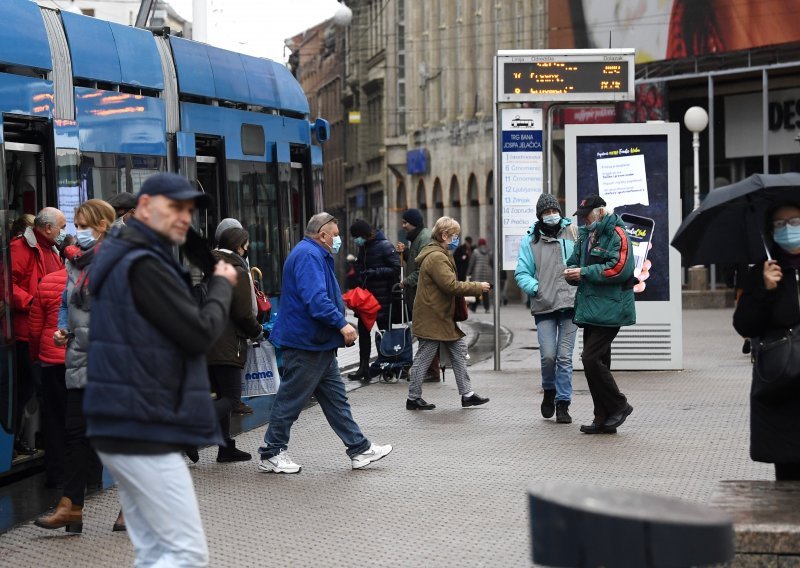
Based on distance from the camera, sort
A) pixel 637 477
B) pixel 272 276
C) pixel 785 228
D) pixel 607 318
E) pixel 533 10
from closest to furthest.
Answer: pixel 785 228 → pixel 637 477 → pixel 607 318 → pixel 272 276 → pixel 533 10

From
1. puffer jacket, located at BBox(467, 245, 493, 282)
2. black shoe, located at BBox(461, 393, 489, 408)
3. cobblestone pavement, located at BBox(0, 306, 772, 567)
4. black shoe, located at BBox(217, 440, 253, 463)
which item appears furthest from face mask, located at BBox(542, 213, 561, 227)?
puffer jacket, located at BBox(467, 245, 493, 282)

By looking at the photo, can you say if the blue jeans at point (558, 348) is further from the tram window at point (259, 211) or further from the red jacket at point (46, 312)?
the red jacket at point (46, 312)

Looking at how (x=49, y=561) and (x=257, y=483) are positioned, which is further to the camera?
(x=257, y=483)

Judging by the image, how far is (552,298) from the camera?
43.1ft

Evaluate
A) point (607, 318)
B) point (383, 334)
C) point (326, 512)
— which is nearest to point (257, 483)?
point (326, 512)

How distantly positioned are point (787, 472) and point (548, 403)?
18.8ft

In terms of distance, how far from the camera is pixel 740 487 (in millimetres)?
→ 7449

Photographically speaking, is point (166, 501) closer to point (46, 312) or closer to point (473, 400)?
point (46, 312)

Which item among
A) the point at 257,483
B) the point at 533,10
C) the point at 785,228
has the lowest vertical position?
the point at 257,483

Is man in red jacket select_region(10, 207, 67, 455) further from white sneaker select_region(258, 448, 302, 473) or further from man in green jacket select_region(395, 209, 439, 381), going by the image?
man in green jacket select_region(395, 209, 439, 381)

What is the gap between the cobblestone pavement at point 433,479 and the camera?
811 centimetres

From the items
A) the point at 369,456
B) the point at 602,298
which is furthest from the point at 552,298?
the point at 369,456

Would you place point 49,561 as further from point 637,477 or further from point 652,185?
point 652,185

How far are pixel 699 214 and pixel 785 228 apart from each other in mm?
437
